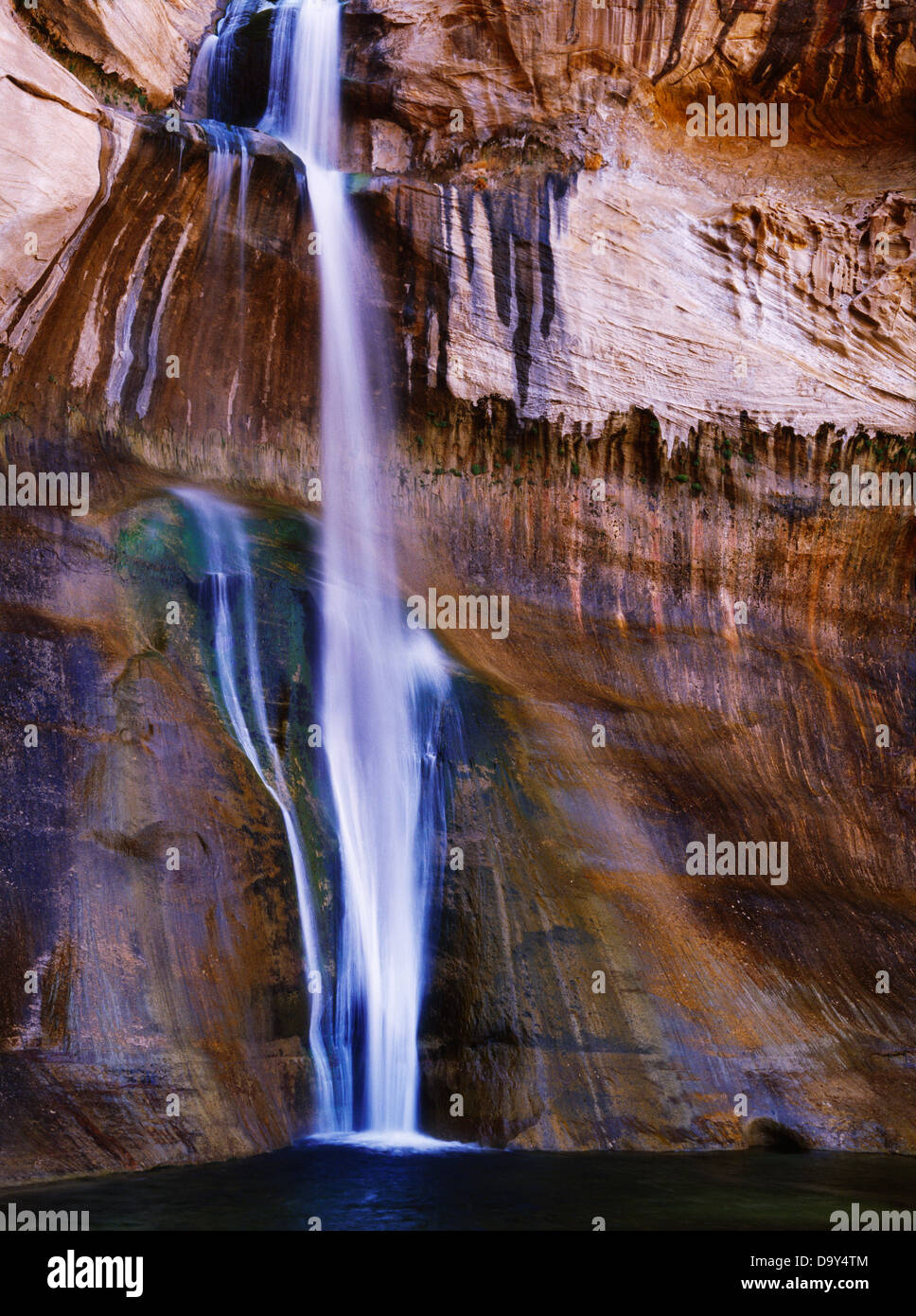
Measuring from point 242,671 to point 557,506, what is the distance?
12.3 feet

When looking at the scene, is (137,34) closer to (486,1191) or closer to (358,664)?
(358,664)

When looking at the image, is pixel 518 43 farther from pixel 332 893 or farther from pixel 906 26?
pixel 332 893

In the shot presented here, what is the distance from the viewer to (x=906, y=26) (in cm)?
1266

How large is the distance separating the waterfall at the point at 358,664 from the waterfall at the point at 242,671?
2 cm

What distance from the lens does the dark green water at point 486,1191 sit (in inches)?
336

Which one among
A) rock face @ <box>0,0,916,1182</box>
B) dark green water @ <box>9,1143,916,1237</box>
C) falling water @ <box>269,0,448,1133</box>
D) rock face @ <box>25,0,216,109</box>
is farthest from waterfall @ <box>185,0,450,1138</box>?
dark green water @ <box>9,1143,916,1237</box>

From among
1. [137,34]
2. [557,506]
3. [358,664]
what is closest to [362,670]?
[358,664]

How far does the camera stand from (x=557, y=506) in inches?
508

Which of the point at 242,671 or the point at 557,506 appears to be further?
the point at 557,506

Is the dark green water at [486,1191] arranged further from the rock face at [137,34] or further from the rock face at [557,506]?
the rock face at [137,34]

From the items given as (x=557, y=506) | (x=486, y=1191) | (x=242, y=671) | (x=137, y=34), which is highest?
(x=137, y=34)

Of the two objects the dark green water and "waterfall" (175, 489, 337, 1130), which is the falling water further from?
the dark green water

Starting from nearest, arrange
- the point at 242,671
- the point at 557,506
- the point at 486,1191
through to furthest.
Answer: the point at 486,1191
the point at 242,671
the point at 557,506
